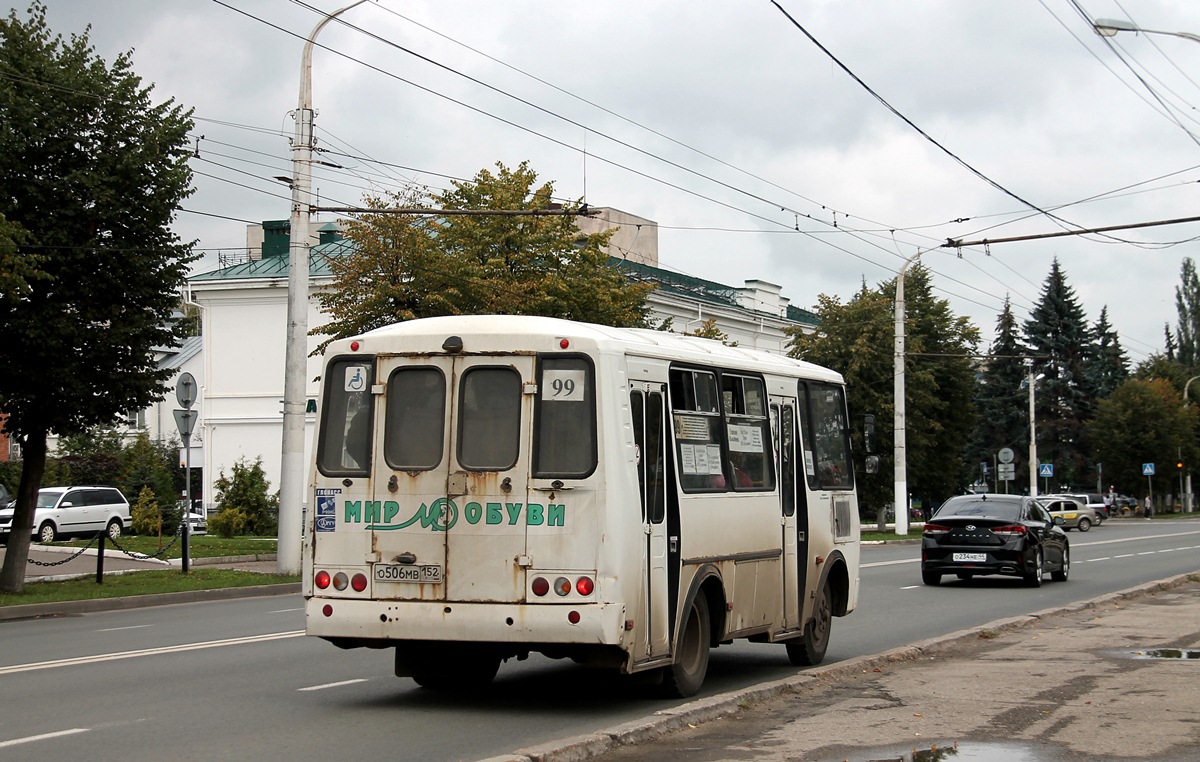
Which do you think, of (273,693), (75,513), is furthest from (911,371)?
(273,693)

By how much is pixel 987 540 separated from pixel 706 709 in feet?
52.1

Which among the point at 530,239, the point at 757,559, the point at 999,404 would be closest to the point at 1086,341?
the point at 999,404

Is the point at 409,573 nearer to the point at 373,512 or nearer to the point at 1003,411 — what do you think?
the point at 373,512

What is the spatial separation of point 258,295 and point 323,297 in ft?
97.9

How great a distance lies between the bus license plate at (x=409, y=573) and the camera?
32.9ft

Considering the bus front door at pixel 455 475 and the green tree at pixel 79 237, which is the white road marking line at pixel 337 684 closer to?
the bus front door at pixel 455 475

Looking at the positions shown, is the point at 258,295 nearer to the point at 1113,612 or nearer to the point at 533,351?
the point at 1113,612

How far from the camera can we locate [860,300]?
57688mm

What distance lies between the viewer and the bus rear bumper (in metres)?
9.69

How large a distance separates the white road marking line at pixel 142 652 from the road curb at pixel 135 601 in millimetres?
5967

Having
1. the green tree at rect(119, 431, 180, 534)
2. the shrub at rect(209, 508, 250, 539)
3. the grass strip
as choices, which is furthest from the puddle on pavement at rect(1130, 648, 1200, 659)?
the green tree at rect(119, 431, 180, 534)

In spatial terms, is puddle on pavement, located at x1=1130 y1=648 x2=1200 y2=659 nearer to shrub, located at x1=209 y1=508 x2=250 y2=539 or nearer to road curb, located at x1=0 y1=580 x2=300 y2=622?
road curb, located at x1=0 y1=580 x2=300 y2=622

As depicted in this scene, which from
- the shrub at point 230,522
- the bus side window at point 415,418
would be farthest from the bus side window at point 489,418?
the shrub at point 230,522

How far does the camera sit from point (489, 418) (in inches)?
401
